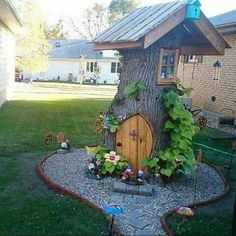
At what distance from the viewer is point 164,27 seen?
6.78 meters

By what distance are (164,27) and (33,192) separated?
151 inches

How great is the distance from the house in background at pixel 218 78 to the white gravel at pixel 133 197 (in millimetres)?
6560

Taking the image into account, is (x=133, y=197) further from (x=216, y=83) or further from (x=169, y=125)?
(x=216, y=83)

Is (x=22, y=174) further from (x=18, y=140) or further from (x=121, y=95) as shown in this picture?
(x=18, y=140)

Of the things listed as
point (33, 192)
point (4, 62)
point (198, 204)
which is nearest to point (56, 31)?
point (4, 62)

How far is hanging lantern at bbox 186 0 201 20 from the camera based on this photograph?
271 inches

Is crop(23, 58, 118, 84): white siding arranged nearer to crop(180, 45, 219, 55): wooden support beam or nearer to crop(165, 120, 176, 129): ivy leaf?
crop(180, 45, 219, 55): wooden support beam

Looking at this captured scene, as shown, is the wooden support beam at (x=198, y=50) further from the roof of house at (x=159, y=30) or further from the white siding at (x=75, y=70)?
the white siding at (x=75, y=70)

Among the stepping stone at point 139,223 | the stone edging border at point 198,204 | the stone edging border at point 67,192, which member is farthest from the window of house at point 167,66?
the stepping stone at point 139,223

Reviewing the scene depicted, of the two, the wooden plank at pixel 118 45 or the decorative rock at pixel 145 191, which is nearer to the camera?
the wooden plank at pixel 118 45

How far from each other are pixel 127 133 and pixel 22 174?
2.38 metres

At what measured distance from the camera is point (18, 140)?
11.0m

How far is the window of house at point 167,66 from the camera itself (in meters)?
7.44

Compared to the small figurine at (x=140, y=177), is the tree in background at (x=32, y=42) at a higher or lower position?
higher
